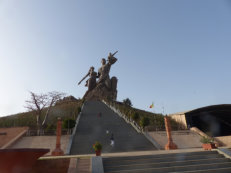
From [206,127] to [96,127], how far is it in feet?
57.4

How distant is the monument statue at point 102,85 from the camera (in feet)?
134

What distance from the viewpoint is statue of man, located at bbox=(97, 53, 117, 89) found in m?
41.6

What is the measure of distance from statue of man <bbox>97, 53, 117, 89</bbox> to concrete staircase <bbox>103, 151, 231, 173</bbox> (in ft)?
110

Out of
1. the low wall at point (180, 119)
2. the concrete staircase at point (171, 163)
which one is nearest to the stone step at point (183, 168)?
the concrete staircase at point (171, 163)

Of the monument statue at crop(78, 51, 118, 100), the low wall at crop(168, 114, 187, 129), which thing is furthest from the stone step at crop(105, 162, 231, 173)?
the monument statue at crop(78, 51, 118, 100)

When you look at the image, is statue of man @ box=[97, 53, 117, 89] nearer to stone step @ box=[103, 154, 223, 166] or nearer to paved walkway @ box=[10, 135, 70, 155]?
paved walkway @ box=[10, 135, 70, 155]

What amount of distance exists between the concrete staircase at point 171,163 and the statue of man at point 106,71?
33.5 metres

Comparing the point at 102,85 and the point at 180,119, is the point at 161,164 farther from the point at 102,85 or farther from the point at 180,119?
the point at 102,85

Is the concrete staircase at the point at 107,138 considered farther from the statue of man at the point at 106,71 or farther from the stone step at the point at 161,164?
the statue of man at the point at 106,71

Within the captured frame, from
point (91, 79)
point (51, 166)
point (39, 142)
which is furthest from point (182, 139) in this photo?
A: point (91, 79)

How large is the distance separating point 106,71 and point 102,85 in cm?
374

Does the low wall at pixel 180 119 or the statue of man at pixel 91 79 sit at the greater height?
the statue of man at pixel 91 79

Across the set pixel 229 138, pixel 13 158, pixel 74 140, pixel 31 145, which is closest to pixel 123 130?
pixel 74 140

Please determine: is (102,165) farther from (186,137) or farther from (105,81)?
(105,81)
